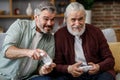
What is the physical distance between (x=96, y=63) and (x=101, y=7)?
296cm

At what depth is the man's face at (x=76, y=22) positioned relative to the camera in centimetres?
239

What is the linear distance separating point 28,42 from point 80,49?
0.49 m

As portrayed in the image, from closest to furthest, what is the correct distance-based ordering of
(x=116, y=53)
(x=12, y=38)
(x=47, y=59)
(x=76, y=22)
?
(x=47, y=59)
(x=12, y=38)
(x=76, y=22)
(x=116, y=53)

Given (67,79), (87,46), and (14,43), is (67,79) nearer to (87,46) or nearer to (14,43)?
(87,46)

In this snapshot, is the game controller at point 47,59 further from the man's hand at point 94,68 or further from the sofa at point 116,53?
the sofa at point 116,53

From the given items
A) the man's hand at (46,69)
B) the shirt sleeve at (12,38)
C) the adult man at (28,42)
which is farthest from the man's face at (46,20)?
the man's hand at (46,69)

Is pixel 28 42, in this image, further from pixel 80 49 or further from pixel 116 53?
pixel 116 53

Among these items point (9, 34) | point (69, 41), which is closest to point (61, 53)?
point (69, 41)

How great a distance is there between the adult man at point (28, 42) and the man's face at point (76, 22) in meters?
0.19

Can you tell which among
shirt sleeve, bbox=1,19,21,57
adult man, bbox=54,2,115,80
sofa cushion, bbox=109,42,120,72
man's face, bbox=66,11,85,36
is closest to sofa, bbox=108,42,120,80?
sofa cushion, bbox=109,42,120,72

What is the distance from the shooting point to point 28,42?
2.31 m

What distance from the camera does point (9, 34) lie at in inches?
88.4

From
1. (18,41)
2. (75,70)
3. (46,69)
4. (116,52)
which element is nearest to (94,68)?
(75,70)

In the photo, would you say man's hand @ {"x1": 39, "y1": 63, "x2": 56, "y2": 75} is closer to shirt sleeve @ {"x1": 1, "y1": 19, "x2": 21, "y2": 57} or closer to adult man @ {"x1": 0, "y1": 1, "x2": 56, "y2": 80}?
adult man @ {"x1": 0, "y1": 1, "x2": 56, "y2": 80}
